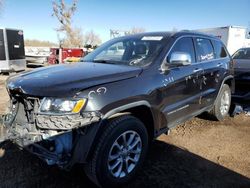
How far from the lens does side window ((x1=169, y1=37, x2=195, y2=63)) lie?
4.08 m

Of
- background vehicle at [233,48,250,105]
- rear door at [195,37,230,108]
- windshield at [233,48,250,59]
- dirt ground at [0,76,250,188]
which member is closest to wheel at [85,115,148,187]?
dirt ground at [0,76,250,188]

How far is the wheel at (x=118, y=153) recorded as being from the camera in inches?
112

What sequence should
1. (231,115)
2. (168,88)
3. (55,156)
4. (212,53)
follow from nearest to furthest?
(55,156), (168,88), (212,53), (231,115)

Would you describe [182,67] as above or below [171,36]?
below

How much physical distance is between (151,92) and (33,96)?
1.43 metres

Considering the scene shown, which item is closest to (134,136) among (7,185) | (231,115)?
(7,185)

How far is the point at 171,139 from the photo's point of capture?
15.6ft

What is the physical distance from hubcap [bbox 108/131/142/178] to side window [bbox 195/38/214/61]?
2.15 metres

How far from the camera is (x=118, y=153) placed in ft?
10.3

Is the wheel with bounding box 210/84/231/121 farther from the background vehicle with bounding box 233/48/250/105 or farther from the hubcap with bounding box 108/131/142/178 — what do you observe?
the hubcap with bounding box 108/131/142/178

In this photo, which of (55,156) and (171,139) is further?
(171,139)

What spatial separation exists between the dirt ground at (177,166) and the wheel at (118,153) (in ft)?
0.84

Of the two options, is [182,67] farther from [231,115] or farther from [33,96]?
[231,115]

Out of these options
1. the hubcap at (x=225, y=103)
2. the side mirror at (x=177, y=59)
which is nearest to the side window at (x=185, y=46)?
the side mirror at (x=177, y=59)
